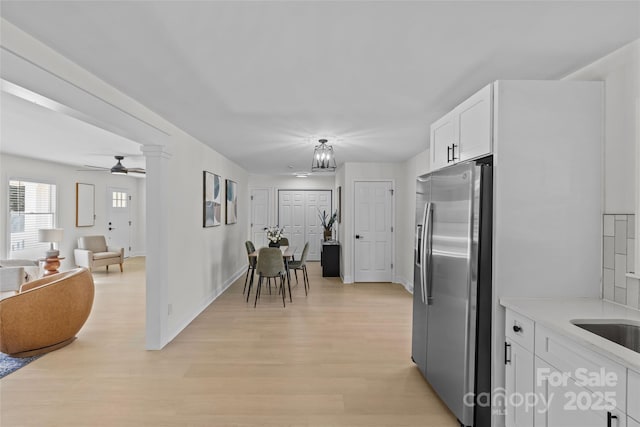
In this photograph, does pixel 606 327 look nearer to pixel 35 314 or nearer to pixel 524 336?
pixel 524 336

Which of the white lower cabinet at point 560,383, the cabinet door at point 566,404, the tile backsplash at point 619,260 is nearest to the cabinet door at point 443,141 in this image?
the tile backsplash at point 619,260

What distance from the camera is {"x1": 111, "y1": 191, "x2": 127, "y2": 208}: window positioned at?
857cm

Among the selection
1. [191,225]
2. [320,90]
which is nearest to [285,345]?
[191,225]

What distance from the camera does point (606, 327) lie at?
163 centimetres

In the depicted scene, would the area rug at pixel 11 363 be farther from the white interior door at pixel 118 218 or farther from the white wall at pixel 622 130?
the white interior door at pixel 118 218

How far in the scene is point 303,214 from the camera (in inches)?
360

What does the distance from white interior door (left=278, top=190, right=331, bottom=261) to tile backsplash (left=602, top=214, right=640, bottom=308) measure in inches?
288

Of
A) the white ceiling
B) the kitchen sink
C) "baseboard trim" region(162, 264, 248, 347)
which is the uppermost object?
the white ceiling

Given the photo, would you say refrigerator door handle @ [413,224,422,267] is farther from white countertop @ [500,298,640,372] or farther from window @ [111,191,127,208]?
window @ [111,191,127,208]

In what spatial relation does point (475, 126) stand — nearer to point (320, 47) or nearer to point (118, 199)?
point (320, 47)

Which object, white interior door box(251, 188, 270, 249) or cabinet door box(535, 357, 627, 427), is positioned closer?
cabinet door box(535, 357, 627, 427)

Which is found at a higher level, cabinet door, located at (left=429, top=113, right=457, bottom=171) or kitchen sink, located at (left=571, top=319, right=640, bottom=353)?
cabinet door, located at (left=429, top=113, right=457, bottom=171)

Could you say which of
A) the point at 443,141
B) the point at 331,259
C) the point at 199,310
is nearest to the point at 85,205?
the point at 199,310

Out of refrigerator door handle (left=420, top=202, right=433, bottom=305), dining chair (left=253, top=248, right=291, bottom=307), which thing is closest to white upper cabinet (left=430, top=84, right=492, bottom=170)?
refrigerator door handle (left=420, top=202, right=433, bottom=305)
